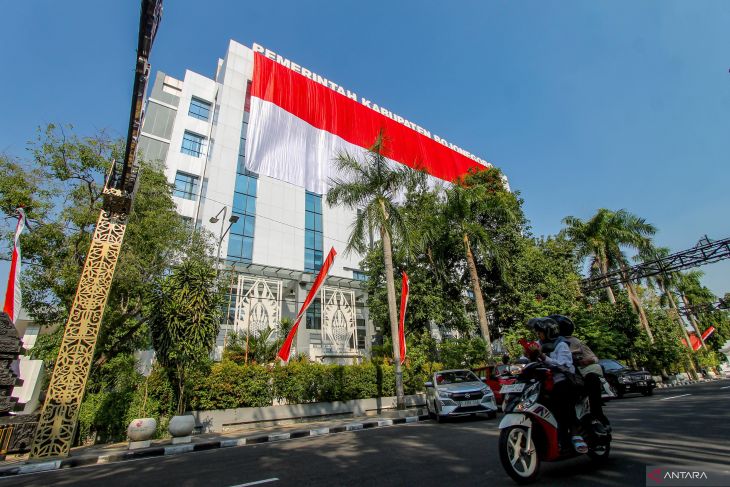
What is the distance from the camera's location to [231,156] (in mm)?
32094

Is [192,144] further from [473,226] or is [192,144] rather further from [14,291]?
[473,226]

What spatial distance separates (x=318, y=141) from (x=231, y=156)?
7942mm

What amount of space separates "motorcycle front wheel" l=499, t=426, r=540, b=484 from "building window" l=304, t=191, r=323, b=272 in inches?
1161

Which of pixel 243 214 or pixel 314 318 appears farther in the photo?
pixel 314 318

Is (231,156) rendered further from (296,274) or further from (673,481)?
(673,481)

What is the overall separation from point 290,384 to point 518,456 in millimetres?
12233

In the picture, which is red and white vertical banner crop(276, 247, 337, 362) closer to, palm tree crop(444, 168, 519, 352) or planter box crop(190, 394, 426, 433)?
planter box crop(190, 394, 426, 433)

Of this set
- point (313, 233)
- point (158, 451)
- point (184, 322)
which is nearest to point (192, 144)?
point (313, 233)

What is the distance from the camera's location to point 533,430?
12.3 ft

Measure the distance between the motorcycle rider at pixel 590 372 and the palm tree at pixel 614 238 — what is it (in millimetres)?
27204

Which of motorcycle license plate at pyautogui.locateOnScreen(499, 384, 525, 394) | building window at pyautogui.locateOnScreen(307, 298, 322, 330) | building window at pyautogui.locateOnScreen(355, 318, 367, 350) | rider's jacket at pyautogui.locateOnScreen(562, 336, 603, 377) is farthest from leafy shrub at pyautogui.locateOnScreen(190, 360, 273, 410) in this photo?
building window at pyautogui.locateOnScreen(355, 318, 367, 350)

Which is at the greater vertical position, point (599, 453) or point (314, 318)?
point (314, 318)

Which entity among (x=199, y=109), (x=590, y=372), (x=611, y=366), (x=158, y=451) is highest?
(x=199, y=109)

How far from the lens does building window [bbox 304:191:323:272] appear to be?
33.3m
